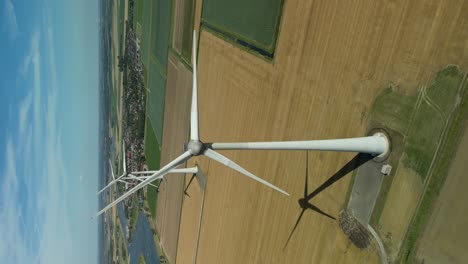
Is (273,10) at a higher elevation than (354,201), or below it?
higher

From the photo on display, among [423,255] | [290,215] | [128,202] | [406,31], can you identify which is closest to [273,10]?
[406,31]

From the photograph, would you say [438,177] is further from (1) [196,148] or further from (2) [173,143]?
(2) [173,143]

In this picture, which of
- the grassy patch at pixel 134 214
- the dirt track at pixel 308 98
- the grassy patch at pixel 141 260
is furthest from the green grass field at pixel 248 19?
the grassy patch at pixel 134 214

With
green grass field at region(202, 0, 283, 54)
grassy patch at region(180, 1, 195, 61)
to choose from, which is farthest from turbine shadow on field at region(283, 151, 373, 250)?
grassy patch at region(180, 1, 195, 61)

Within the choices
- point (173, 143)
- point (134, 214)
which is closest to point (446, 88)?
point (173, 143)

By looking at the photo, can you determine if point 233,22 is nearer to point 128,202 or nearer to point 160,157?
point 160,157

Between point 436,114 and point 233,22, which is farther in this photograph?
point 233,22
